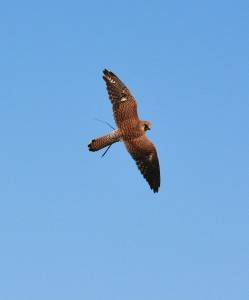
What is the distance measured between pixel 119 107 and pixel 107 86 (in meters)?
1.51

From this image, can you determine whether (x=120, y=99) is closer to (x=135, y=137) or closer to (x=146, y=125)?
(x=146, y=125)

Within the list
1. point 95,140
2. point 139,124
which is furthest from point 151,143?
point 95,140

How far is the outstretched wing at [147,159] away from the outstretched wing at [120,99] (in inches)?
38.9

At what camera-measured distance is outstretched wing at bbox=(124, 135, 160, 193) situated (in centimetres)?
2612

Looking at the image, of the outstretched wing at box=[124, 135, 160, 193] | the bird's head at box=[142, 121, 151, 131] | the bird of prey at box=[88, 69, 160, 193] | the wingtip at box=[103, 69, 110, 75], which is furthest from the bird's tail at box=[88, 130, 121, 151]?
the wingtip at box=[103, 69, 110, 75]

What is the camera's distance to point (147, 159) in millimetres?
26484

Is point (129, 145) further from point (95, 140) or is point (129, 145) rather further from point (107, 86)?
point (107, 86)

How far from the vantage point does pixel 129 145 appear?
85.1 ft

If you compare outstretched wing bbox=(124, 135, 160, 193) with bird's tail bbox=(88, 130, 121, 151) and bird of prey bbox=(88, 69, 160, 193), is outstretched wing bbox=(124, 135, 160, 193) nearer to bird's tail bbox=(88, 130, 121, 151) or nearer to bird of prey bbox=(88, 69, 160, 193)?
bird of prey bbox=(88, 69, 160, 193)

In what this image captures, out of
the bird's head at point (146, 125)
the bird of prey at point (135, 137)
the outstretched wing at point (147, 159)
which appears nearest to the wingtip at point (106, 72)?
the bird of prey at point (135, 137)

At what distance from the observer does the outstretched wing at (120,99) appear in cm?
2648

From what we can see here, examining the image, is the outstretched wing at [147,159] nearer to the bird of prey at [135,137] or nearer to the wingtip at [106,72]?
the bird of prey at [135,137]

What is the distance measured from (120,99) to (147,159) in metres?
2.86

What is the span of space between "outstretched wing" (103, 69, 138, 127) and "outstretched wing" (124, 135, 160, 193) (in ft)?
3.24
